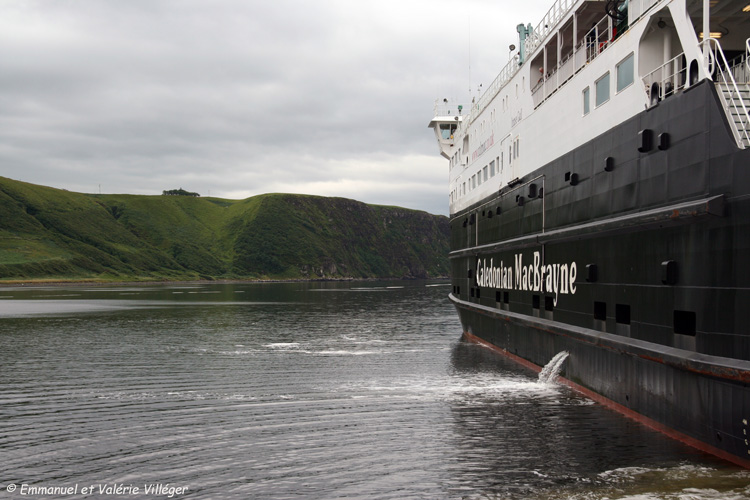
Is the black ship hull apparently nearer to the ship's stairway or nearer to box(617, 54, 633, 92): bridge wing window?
the ship's stairway

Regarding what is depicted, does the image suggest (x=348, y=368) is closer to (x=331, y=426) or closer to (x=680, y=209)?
(x=331, y=426)

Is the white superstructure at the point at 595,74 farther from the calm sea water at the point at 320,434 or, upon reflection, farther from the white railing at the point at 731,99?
the calm sea water at the point at 320,434

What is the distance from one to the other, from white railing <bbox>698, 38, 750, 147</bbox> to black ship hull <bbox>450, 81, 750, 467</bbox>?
6.9 inches

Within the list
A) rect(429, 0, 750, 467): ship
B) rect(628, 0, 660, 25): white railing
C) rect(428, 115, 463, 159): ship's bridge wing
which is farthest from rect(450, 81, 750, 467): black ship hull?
rect(428, 115, 463, 159): ship's bridge wing

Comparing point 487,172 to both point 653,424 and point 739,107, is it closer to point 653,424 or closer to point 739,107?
point 653,424

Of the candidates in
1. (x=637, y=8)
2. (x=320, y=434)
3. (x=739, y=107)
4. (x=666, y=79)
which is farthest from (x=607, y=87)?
(x=320, y=434)

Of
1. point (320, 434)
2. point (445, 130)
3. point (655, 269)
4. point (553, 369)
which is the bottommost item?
point (320, 434)

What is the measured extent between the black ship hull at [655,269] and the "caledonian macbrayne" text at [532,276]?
8 cm

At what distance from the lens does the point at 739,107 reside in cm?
1027

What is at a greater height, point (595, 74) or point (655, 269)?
point (595, 74)

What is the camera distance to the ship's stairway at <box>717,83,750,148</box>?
9570 mm

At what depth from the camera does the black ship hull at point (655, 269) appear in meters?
9.47

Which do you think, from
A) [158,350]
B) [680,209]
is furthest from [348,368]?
[680,209]

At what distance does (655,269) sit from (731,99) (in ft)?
10.8
